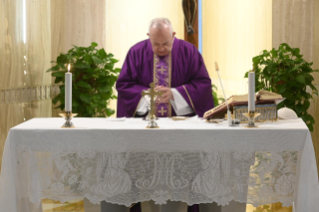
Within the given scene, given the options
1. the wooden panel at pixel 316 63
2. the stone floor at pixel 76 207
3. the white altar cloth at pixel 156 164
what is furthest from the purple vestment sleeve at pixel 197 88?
the wooden panel at pixel 316 63

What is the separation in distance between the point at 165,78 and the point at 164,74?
38 millimetres

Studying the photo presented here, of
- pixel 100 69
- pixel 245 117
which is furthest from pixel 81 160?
pixel 100 69

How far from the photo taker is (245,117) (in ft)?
10.1

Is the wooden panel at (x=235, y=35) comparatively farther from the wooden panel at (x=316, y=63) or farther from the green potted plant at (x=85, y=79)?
the green potted plant at (x=85, y=79)

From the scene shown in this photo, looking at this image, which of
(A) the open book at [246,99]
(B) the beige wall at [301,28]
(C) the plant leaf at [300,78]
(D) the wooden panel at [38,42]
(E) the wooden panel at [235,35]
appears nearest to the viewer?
(A) the open book at [246,99]

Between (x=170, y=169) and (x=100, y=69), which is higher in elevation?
(x=100, y=69)

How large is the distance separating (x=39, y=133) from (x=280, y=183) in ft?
4.90

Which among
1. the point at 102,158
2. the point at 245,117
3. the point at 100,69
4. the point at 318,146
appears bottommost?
the point at 318,146

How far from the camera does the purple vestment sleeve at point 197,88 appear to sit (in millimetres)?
3869

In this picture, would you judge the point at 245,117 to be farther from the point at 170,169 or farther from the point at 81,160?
the point at 81,160

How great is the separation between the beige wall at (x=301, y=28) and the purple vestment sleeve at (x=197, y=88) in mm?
2064

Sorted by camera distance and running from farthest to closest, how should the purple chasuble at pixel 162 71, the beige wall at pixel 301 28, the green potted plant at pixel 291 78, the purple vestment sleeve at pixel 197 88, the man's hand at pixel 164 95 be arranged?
the beige wall at pixel 301 28 → the green potted plant at pixel 291 78 → the purple chasuble at pixel 162 71 → the purple vestment sleeve at pixel 197 88 → the man's hand at pixel 164 95

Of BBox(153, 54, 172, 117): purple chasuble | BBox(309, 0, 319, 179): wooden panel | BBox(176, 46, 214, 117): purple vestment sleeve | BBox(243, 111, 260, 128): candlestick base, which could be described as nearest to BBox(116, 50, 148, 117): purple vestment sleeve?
BBox(153, 54, 172, 117): purple chasuble

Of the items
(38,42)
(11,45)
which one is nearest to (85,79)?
(38,42)
